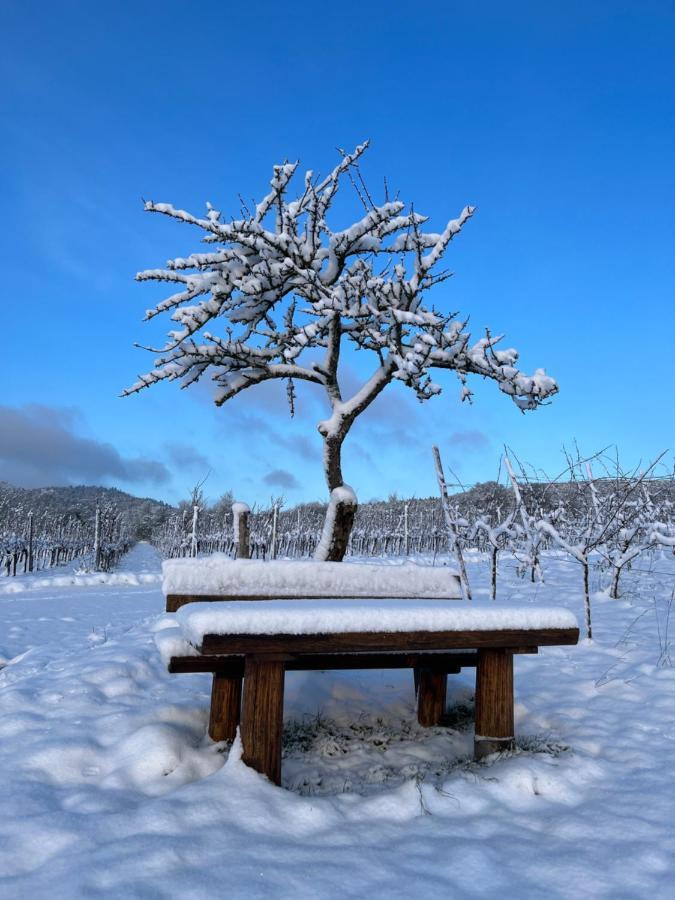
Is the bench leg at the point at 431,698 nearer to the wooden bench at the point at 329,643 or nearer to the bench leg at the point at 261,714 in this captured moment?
the wooden bench at the point at 329,643

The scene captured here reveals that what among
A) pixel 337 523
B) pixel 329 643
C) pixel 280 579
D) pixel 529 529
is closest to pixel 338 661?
pixel 280 579

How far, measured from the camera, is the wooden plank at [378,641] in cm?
246

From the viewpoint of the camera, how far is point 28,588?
17.3 m

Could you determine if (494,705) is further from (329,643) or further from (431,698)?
(329,643)

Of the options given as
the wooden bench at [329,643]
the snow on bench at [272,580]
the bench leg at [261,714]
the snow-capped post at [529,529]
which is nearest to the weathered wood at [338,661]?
the wooden bench at [329,643]

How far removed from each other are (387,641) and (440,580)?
1.48 m

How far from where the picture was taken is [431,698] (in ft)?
12.5

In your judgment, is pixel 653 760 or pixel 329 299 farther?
pixel 329 299

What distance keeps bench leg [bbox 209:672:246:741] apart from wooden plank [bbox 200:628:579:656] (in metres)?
0.87

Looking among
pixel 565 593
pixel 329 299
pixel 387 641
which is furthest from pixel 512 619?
pixel 565 593

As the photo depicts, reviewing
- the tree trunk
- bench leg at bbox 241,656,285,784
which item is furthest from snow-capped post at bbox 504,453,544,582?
bench leg at bbox 241,656,285,784

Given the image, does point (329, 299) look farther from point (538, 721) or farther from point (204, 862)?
point (204, 862)

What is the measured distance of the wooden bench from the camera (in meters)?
2.51

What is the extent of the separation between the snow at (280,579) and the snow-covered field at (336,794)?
75 centimetres
